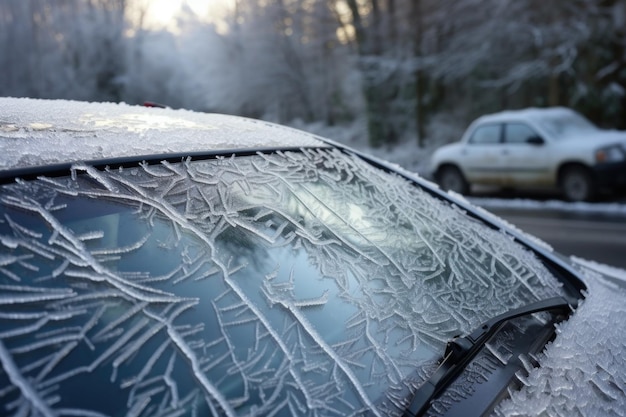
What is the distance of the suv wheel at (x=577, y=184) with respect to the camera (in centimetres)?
948

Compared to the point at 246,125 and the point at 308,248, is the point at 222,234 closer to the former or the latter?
the point at 308,248

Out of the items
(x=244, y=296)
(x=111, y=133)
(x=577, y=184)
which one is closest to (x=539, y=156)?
(x=577, y=184)

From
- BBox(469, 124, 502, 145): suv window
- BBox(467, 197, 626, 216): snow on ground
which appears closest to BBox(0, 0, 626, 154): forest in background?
BBox(469, 124, 502, 145): suv window

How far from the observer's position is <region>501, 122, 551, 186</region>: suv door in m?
10.1

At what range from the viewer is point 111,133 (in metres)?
1.45

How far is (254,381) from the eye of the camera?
1011 mm

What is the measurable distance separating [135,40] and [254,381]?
A: 3569 cm

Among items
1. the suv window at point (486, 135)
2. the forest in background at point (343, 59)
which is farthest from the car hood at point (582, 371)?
the forest in background at point (343, 59)

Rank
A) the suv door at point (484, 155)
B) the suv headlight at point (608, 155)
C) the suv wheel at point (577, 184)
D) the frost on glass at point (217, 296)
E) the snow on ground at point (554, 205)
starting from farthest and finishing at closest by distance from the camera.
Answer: the suv door at point (484, 155) → the suv wheel at point (577, 184) → the suv headlight at point (608, 155) → the snow on ground at point (554, 205) → the frost on glass at point (217, 296)

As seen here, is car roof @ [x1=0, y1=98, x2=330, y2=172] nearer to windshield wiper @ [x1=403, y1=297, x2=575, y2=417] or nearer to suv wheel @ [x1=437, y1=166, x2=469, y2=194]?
windshield wiper @ [x1=403, y1=297, x2=575, y2=417]

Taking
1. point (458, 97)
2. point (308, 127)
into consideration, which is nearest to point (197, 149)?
point (458, 97)

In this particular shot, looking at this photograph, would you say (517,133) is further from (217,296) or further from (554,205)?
(217,296)

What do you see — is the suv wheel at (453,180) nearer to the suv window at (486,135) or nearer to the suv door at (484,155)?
the suv door at (484,155)

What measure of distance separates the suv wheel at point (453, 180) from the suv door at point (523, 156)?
97cm
